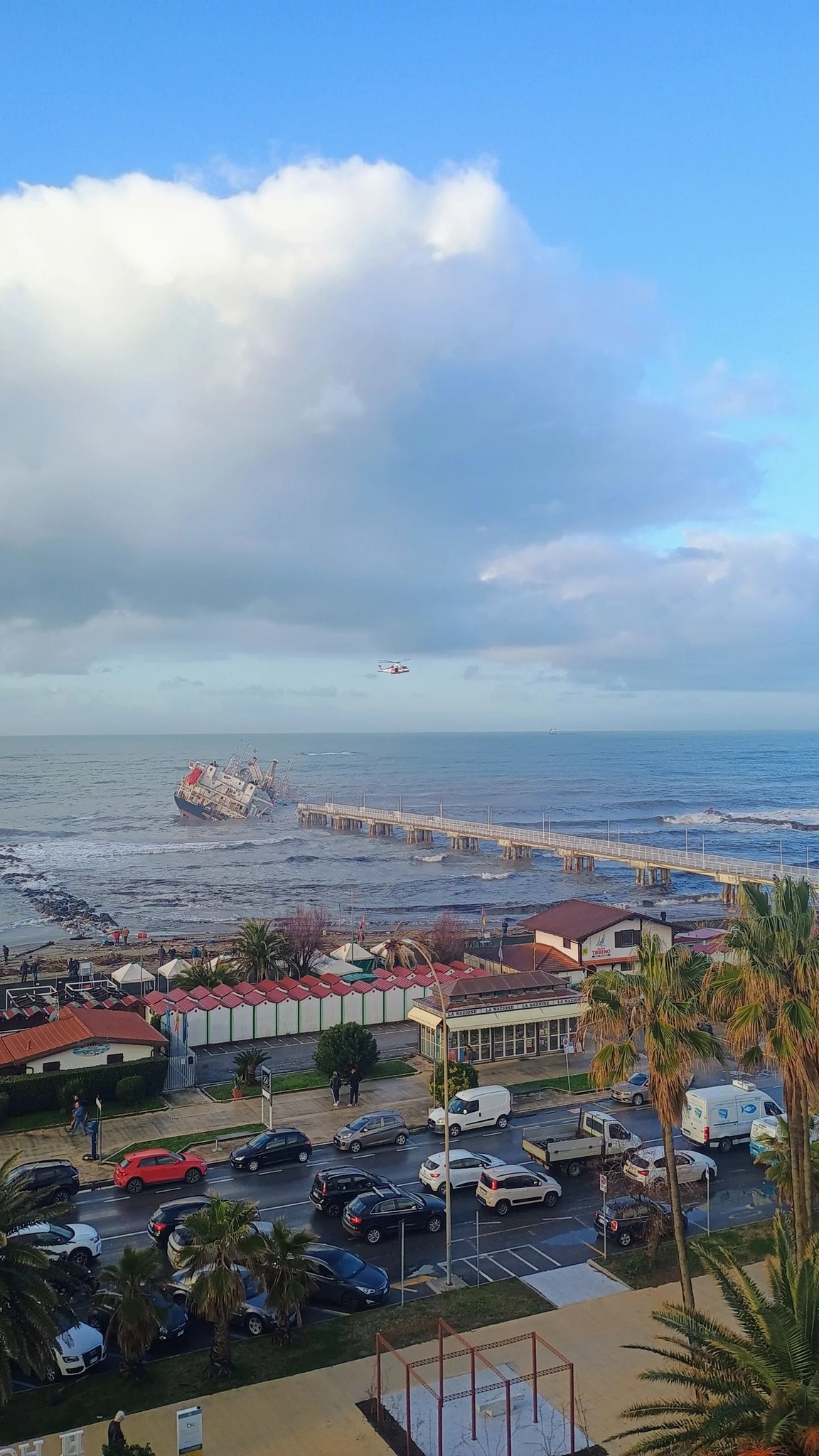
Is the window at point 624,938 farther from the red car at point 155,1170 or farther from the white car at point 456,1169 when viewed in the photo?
the red car at point 155,1170

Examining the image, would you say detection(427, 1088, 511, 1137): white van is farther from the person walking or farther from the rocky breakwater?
the rocky breakwater

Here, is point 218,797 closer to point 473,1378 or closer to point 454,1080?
point 454,1080

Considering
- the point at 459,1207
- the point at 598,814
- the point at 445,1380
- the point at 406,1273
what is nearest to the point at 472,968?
the point at 459,1207

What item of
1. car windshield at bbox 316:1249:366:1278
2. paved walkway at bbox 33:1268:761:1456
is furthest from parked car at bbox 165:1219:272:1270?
paved walkway at bbox 33:1268:761:1456

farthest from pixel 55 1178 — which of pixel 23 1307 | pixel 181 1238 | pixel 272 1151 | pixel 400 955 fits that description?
pixel 400 955

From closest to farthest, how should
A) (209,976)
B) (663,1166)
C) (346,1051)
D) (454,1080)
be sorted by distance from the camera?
(663,1166) → (454,1080) → (346,1051) → (209,976)

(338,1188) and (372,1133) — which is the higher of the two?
(338,1188)
